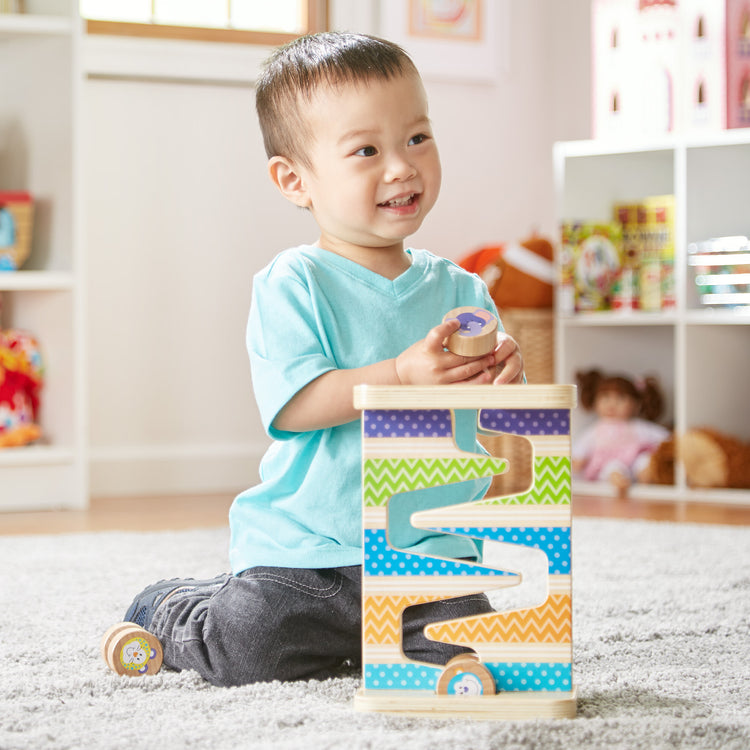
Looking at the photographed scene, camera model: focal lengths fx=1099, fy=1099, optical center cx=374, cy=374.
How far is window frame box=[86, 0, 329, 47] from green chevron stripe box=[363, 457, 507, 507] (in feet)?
5.93

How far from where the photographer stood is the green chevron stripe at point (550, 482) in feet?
2.56

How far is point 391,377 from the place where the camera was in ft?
2.83

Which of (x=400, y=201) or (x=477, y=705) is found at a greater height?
(x=400, y=201)

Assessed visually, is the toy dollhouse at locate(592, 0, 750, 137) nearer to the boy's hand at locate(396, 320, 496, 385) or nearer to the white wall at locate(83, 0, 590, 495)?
the white wall at locate(83, 0, 590, 495)

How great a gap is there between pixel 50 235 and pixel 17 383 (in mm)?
296

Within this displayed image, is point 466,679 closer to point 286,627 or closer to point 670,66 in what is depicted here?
point 286,627

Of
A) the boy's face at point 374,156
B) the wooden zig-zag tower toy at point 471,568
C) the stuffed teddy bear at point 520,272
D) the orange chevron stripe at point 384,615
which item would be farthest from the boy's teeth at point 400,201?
the stuffed teddy bear at point 520,272

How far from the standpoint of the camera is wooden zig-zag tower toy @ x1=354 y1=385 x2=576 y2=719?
0.78 metres

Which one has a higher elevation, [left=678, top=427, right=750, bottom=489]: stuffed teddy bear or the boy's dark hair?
the boy's dark hair

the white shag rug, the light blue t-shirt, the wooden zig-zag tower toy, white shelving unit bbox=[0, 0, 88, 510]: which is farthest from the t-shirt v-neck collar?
white shelving unit bbox=[0, 0, 88, 510]

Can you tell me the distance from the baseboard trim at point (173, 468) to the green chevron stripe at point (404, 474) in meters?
1.64

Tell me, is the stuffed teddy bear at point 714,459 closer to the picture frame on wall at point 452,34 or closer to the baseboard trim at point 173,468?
the baseboard trim at point 173,468

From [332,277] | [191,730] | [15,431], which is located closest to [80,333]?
[15,431]

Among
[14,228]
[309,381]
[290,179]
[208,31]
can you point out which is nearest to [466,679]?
[309,381]
